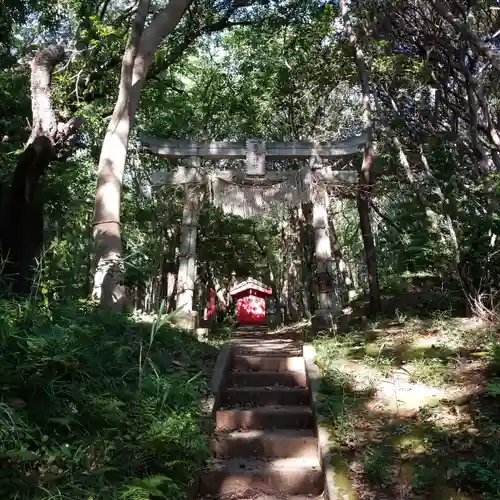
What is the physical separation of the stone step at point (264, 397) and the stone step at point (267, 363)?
768 millimetres

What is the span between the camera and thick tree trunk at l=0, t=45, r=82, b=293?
448cm

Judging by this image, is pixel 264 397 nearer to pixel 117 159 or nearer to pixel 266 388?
pixel 266 388

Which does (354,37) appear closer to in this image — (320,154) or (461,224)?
(320,154)

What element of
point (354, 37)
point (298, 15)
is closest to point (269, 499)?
point (354, 37)

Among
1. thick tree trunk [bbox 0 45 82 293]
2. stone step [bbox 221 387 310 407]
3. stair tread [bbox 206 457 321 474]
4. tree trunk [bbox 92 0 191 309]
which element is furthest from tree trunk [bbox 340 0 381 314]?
thick tree trunk [bbox 0 45 82 293]

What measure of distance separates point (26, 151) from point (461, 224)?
5828mm

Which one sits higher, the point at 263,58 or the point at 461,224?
the point at 263,58

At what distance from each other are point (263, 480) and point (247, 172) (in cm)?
667

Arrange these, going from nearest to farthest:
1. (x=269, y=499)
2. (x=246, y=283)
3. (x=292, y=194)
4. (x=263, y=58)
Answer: (x=269, y=499)
(x=292, y=194)
(x=263, y=58)
(x=246, y=283)

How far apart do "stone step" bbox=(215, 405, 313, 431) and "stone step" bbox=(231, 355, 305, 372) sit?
4.20 ft

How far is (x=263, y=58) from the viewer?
1500cm

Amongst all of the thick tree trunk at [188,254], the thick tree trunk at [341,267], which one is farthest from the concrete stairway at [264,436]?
the thick tree trunk at [341,267]

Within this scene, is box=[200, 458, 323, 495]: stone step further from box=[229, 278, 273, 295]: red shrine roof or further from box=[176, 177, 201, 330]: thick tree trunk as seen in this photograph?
box=[229, 278, 273, 295]: red shrine roof

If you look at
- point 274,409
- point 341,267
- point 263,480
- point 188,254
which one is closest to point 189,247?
point 188,254
